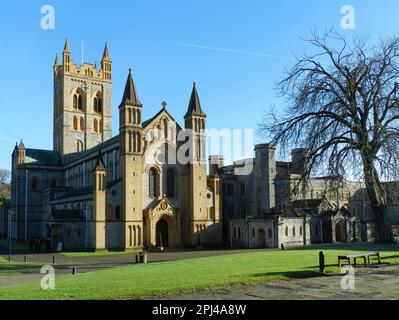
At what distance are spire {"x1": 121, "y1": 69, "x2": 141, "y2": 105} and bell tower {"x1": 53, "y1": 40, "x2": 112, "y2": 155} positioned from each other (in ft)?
106

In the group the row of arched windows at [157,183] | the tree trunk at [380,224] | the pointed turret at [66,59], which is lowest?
the tree trunk at [380,224]

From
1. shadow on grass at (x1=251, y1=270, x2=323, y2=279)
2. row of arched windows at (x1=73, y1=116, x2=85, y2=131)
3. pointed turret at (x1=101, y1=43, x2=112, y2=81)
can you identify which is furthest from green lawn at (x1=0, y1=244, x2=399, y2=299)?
pointed turret at (x1=101, y1=43, x2=112, y2=81)

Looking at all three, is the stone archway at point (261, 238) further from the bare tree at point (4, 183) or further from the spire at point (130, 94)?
the bare tree at point (4, 183)

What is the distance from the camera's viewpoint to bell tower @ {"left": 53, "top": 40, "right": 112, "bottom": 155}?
82.9 m

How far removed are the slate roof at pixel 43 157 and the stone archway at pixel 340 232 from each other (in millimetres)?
49978

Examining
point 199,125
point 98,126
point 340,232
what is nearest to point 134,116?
point 199,125

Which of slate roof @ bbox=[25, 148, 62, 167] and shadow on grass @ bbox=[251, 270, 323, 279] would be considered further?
slate roof @ bbox=[25, 148, 62, 167]

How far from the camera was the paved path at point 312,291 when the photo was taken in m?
14.1

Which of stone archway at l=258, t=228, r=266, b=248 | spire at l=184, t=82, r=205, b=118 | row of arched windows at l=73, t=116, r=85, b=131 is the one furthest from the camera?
row of arched windows at l=73, t=116, r=85, b=131

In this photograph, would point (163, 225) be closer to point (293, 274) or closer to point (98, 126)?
point (98, 126)

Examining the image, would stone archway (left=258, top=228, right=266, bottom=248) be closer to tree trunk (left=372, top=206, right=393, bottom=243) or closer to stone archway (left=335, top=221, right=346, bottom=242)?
stone archway (left=335, top=221, right=346, bottom=242)

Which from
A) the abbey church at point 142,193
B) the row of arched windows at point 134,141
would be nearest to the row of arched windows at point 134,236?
the abbey church at point 142,193

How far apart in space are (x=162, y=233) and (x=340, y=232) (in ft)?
86.7
